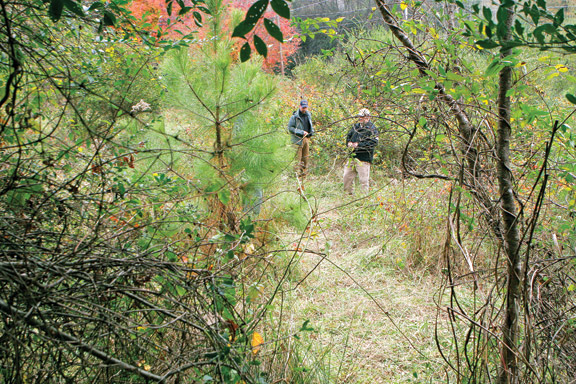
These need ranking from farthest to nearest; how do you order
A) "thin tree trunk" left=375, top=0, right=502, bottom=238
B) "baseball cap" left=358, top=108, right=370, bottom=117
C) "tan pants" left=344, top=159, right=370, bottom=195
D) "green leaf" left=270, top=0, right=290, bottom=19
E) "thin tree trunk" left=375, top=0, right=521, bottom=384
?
"tan pants" left=344, top=159, right=370, bottom=195, "baseball cap" left=358, top=108, right=370, bottom=117, "thin tree trunk" left=375, top=0, right=502, bottom=238, "thin tree trunk" left=375, top=0, right=521, bottom=384, "green leaf" left=270, top=0, right=290, bottom=19

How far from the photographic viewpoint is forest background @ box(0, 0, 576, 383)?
133 centimetres

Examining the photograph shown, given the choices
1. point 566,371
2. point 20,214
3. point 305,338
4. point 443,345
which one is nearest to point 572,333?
point 566,371

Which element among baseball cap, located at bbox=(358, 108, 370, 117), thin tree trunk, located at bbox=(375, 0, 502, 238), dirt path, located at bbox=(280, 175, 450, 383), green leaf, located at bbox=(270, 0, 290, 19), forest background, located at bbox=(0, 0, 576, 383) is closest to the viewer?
green leaf, located at bbox=(270, 0, 290, 19)

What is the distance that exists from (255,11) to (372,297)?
99.3 inches

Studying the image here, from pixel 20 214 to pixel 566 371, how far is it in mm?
2703

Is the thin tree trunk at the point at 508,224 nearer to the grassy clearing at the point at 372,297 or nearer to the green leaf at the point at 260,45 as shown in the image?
the grassy clearing at the point at 372,297

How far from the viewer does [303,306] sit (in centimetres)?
400

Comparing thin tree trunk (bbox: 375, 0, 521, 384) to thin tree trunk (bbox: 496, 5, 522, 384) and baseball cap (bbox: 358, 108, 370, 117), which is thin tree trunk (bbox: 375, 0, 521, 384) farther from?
baseball cap (bbox: 358, 108, 370, 117)

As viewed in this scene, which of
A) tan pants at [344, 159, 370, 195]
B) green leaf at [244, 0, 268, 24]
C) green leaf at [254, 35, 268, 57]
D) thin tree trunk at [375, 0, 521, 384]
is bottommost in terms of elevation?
tan pants at [344, 159, 370, 195]

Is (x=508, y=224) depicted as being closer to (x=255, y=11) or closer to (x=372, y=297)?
(x=372, y=297)

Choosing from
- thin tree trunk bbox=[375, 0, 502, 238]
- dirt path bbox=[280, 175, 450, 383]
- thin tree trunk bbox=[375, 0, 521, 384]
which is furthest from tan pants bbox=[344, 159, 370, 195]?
thin tree trunk bbox=[375, 0, 521, 384]

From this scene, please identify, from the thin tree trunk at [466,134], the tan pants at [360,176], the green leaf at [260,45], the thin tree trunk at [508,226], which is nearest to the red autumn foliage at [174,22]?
the green leaf at [260,45]

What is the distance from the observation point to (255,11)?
1.04 meters

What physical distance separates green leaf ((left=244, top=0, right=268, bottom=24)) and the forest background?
0.07 ft
